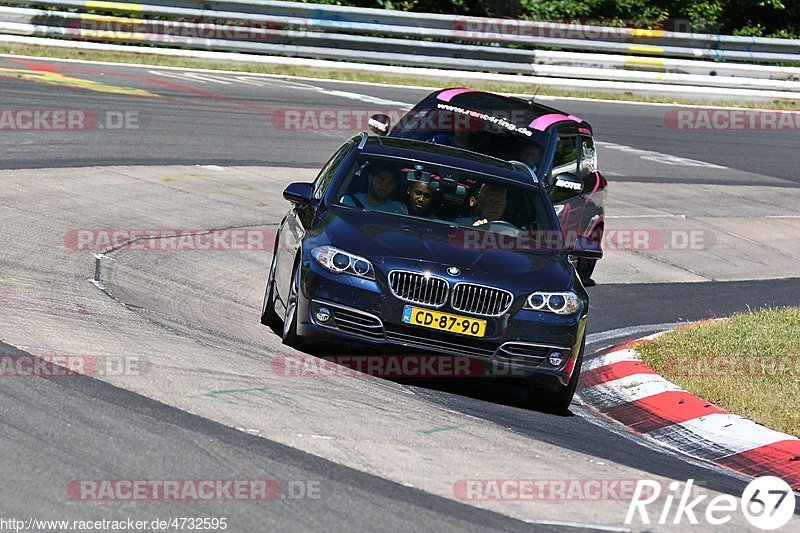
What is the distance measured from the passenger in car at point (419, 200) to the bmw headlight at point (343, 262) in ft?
3.24

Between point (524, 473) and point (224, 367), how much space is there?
201 centimetres

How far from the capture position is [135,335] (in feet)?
25.7

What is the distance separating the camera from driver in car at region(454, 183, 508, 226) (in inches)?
362

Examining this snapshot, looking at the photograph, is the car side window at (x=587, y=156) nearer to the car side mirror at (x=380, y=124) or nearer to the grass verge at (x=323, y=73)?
the car side mirror at (x=380, y=124)

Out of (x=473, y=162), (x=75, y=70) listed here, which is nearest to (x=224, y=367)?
(x=473, y=162)

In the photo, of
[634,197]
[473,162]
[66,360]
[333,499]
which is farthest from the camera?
[634,197]

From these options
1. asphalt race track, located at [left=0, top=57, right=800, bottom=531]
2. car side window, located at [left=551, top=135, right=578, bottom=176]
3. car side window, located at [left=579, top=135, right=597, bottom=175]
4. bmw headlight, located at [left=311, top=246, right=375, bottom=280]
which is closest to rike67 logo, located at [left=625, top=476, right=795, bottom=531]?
asphalt race track, located at [left=0, top=57, right=800, bottom=531]

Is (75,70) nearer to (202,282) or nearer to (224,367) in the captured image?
(202,282)

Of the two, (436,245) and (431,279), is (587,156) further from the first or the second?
(431,279)

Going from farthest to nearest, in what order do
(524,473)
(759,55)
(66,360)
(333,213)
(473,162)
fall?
(759,55) < (473,162) < (333,213) < (66,360) < (524,473)

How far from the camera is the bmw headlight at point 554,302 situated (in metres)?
8.27

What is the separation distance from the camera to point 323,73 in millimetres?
25031

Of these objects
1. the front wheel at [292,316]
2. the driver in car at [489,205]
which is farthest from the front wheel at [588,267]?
the front wheel at [292,316]

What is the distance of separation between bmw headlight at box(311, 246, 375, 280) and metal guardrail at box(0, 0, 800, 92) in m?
16.6
